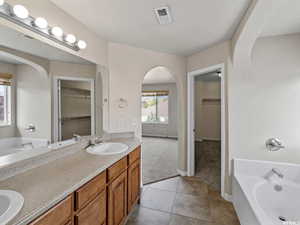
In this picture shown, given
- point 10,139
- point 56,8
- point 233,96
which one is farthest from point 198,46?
point 10,139

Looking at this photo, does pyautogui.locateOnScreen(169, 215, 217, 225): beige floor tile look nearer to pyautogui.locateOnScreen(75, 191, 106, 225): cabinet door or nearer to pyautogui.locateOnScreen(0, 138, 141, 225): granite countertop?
pyautogui.locateOnScreen(75, 191, 106, 225): cabinet door

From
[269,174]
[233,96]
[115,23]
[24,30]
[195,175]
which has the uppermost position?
[115,23]

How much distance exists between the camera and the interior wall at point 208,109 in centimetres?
596

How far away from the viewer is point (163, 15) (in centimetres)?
167

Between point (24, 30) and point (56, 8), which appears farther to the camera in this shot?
point (56, 8)

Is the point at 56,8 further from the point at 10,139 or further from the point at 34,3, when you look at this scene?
the point at 10,139

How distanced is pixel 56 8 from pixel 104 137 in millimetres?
1630

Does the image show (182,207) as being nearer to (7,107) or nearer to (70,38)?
(7,107)

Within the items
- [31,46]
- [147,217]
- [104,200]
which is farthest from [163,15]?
[147,217]

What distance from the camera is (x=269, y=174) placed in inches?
83.0

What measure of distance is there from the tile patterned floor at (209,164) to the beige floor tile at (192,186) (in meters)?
0.16

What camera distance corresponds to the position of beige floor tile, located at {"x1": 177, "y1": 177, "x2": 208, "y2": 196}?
97.6 inches

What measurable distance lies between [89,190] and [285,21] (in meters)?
2.72

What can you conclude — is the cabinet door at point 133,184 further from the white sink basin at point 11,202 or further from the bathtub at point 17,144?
the white sink basin at point 11,202
